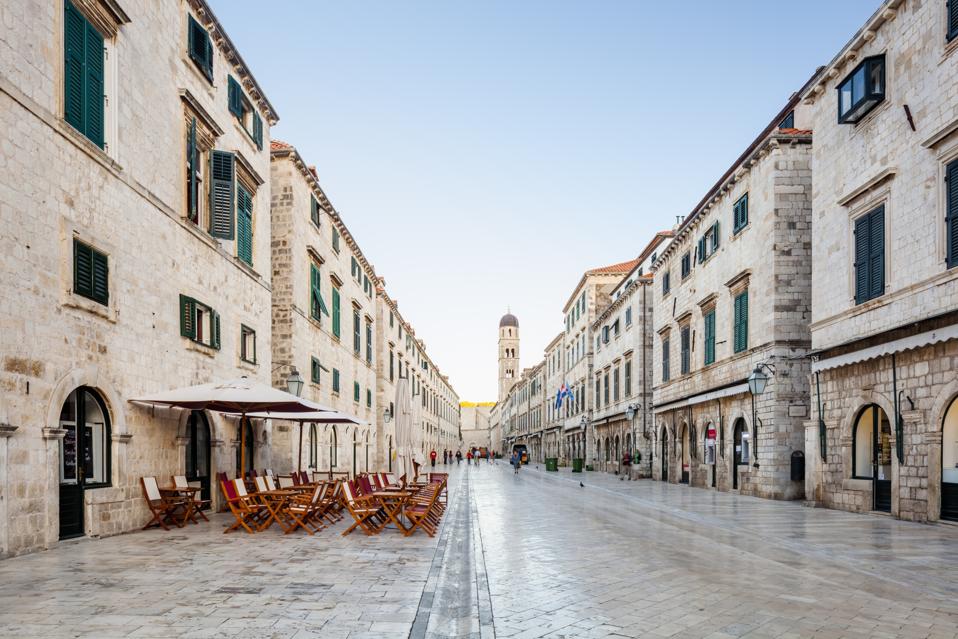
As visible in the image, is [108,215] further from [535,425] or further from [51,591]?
[535,425]

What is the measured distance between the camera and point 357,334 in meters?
33.2

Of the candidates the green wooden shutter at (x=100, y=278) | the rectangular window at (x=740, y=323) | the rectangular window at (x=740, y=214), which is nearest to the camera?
the green wooden shutter at (x=100, y=278)

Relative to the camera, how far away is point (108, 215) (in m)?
11.8

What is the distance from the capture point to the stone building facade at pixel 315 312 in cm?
2206

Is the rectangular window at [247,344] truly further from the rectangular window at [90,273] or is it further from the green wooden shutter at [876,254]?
the green wooden shutter at [876,254]

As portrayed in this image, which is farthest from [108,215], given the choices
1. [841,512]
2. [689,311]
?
[689,311]

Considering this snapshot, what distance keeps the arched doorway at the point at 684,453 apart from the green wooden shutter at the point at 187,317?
19.5 meters

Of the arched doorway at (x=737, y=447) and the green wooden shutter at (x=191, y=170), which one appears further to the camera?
the arched doorway at (x=737, y=447)

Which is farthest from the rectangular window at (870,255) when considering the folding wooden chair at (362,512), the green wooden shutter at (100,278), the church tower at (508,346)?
the church tower at (508,346)

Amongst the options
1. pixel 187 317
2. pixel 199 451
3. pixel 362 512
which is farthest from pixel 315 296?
pixel 362 512

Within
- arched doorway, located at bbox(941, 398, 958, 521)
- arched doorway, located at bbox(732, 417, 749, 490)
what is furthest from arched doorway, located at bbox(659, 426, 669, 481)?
arched doorway, located at bbox(941, 398, 958, 521)

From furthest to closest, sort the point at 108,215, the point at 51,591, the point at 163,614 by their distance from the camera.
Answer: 1. the point at 108,215
2. the point at 51,591
3. the point at 163,614

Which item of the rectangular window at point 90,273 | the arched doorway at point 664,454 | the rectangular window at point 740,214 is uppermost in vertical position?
the rectangular window at point 740,214

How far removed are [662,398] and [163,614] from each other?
2780cm
